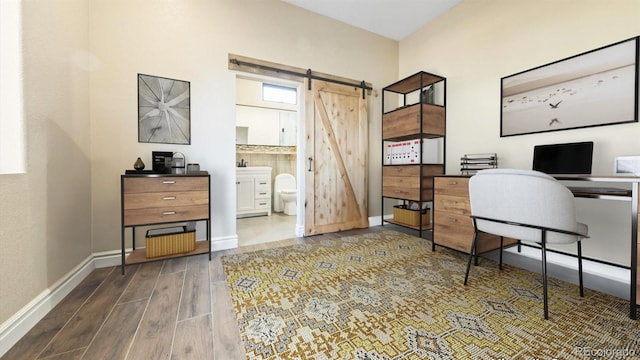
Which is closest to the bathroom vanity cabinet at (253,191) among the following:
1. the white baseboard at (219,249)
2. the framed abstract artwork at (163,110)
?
the white baseboard at (219,249)

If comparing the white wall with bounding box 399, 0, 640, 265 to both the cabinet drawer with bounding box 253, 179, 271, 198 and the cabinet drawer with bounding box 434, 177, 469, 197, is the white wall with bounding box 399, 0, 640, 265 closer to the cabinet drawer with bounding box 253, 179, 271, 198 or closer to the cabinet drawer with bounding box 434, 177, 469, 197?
the cabinet drawer with bounding box 434, 177, 469, 197

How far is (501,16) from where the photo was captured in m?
2.54

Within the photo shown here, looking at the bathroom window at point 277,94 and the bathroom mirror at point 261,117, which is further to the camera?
the bathroom window at point 277,94

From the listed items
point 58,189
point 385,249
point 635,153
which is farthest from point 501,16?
point 58,189

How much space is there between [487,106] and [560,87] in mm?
621

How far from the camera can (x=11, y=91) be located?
4.10ft

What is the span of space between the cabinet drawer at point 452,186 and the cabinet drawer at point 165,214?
222 centimetres

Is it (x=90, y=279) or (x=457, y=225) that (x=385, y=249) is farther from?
(x=90, y=279)

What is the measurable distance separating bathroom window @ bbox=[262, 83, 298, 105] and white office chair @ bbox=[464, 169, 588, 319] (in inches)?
158

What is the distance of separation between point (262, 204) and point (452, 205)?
10.1 feet

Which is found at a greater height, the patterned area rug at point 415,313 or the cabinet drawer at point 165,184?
the cabinet drawer at point 165,184

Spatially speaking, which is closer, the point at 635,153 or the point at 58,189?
the point at 58,189

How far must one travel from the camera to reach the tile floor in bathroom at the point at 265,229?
115 inches

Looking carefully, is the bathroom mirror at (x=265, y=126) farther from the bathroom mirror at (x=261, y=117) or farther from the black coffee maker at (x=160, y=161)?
the black coffee maker at (x=160, y=161)
